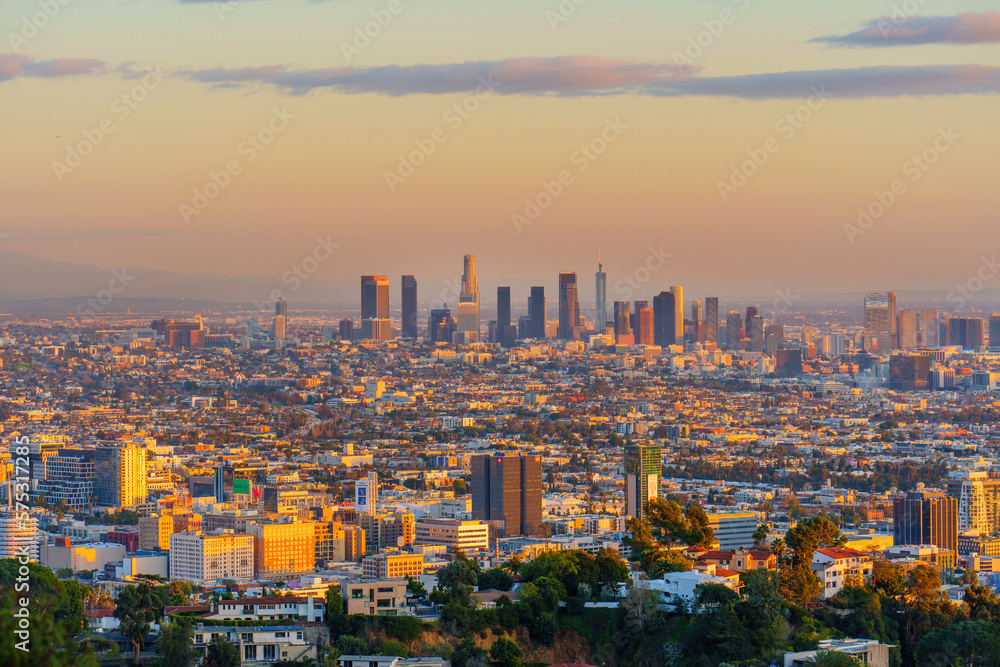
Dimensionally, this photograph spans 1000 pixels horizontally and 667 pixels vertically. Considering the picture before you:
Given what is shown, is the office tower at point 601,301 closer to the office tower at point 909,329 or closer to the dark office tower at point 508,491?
the office tower at point 909,329

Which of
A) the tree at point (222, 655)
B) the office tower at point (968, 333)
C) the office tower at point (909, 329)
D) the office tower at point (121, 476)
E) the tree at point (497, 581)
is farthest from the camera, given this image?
the office tower at point (909, 329)

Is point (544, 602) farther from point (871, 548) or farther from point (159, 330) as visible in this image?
point (159, 330)

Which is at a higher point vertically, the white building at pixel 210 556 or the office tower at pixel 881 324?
the office tower at pixel 881 324

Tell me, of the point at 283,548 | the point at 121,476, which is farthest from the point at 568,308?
the point at 283,548

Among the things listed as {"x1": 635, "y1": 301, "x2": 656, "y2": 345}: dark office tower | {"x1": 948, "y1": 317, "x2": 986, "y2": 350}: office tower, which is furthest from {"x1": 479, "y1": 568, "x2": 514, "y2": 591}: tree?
{"x1": 635, "y1": 301, "x2": 656, "y2": 345}: dark office tower

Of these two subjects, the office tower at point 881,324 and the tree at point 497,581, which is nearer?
the tree at point 497,581

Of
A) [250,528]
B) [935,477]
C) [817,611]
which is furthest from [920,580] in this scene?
[935,477]

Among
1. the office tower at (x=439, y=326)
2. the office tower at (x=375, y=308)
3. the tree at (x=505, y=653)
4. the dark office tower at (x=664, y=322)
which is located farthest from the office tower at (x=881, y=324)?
the tree at (x=505, y=653)
